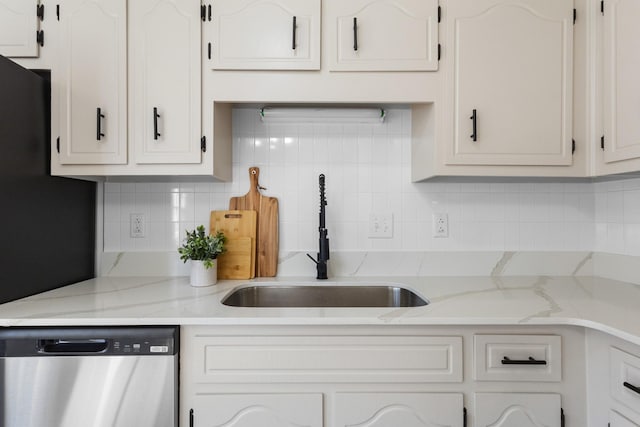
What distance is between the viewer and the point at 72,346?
3.66 feet

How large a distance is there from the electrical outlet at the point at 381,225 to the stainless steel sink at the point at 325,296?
25 centimetres

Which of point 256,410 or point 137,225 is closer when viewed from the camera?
point 256,410

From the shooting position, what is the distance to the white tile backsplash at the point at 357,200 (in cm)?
177

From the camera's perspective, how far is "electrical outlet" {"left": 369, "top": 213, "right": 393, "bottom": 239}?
1.77 metres

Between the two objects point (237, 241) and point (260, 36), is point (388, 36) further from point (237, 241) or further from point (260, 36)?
point (237, 241)

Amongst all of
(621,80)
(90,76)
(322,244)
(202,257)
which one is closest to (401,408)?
(322,244)

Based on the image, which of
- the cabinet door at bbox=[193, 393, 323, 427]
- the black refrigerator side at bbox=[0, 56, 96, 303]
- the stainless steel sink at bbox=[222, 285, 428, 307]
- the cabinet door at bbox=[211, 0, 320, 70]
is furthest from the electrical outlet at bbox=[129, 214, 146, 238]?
the cabinet door at bbox=[193, 393, 323, 427]

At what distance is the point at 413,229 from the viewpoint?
178cm

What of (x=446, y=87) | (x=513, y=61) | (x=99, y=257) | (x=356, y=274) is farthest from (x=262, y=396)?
(x=513, y=61)

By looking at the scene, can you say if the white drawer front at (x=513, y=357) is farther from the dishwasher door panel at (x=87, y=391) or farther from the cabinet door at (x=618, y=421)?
the dishwasher door panel at (x=87, y=391)

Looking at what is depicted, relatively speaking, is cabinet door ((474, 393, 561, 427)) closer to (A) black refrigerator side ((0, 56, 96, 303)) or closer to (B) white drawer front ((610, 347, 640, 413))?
(B) white drawer front ((610, 347, 640, 413))

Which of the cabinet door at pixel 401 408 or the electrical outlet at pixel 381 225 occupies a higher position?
the electrical outlet at pixel 381 225

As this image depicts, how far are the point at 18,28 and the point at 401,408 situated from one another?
1.99 meters

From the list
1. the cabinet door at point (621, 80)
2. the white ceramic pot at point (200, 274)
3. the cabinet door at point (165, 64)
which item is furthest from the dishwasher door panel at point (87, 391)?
the cabinet door at point (621, 80)
